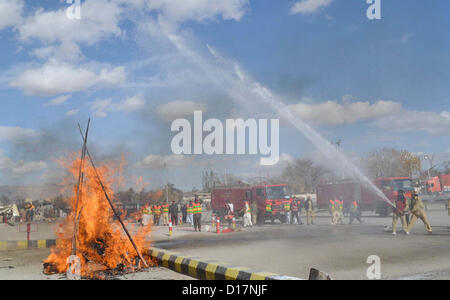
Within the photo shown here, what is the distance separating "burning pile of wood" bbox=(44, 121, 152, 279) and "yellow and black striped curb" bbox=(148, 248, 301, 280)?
1.50 feet

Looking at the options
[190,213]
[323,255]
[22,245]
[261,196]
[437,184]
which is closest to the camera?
[323,255]

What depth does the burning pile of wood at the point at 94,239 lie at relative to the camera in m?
9.34

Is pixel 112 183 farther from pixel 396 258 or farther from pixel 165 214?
pixel 165 214

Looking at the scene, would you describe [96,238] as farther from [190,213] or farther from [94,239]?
[190,213]

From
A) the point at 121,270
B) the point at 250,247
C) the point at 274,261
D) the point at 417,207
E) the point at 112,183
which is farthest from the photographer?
the point at 417,207

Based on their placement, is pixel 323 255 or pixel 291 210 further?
pixel 291 210

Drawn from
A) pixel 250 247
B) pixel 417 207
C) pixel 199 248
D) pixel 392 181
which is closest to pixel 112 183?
pixel 199 248

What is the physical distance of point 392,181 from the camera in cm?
2686

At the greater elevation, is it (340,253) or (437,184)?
(437,184)

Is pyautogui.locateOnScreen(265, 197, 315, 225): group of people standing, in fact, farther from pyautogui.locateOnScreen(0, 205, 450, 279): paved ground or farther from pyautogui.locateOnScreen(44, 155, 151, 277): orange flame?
pyautogui.locateOnScreen(44, 155, 151, 277): orange flame

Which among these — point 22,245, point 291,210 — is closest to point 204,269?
point 22,245

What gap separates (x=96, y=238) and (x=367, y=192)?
23.2 m

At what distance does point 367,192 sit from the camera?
1136 inches
